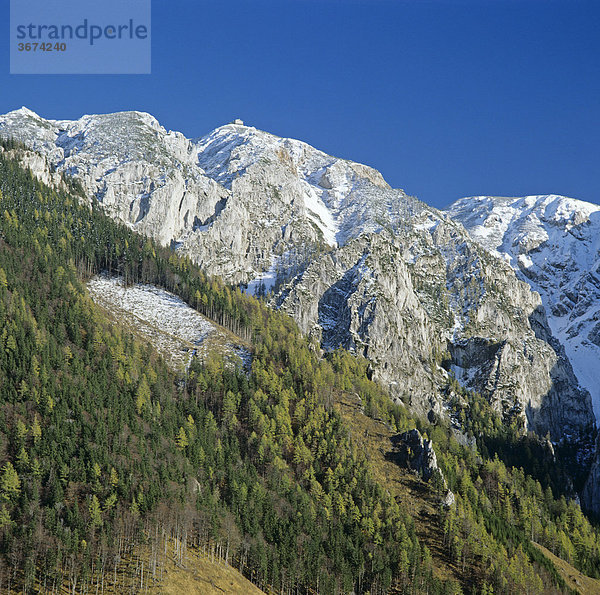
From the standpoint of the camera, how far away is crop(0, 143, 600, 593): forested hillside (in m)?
114

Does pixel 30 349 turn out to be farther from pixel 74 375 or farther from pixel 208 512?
pixel 208 512

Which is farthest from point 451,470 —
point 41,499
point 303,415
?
point 41,499

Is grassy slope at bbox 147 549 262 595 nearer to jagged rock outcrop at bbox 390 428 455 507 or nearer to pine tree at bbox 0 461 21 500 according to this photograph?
pine tree at bbox 0 461 21 500

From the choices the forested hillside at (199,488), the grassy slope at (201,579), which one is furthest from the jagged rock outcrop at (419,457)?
the grassy slope at (201,579)

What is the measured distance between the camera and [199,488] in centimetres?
13500

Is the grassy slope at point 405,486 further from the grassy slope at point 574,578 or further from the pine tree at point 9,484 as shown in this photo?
the pine tree at point 9,484

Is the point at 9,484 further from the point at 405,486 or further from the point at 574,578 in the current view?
the point at 574,578

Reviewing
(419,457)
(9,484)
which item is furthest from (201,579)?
(419,457)

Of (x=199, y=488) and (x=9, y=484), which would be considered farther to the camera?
(x=199, y=488)

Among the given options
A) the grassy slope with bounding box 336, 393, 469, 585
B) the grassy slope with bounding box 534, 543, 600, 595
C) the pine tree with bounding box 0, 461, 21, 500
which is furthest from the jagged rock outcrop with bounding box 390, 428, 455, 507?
the pine tree with bounding box 0, 461, 21, 500

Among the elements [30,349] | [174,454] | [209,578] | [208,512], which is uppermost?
[30,349]

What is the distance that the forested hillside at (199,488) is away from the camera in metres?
114

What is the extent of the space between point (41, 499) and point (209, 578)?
A: 122 feet

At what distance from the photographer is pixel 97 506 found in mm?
116812
